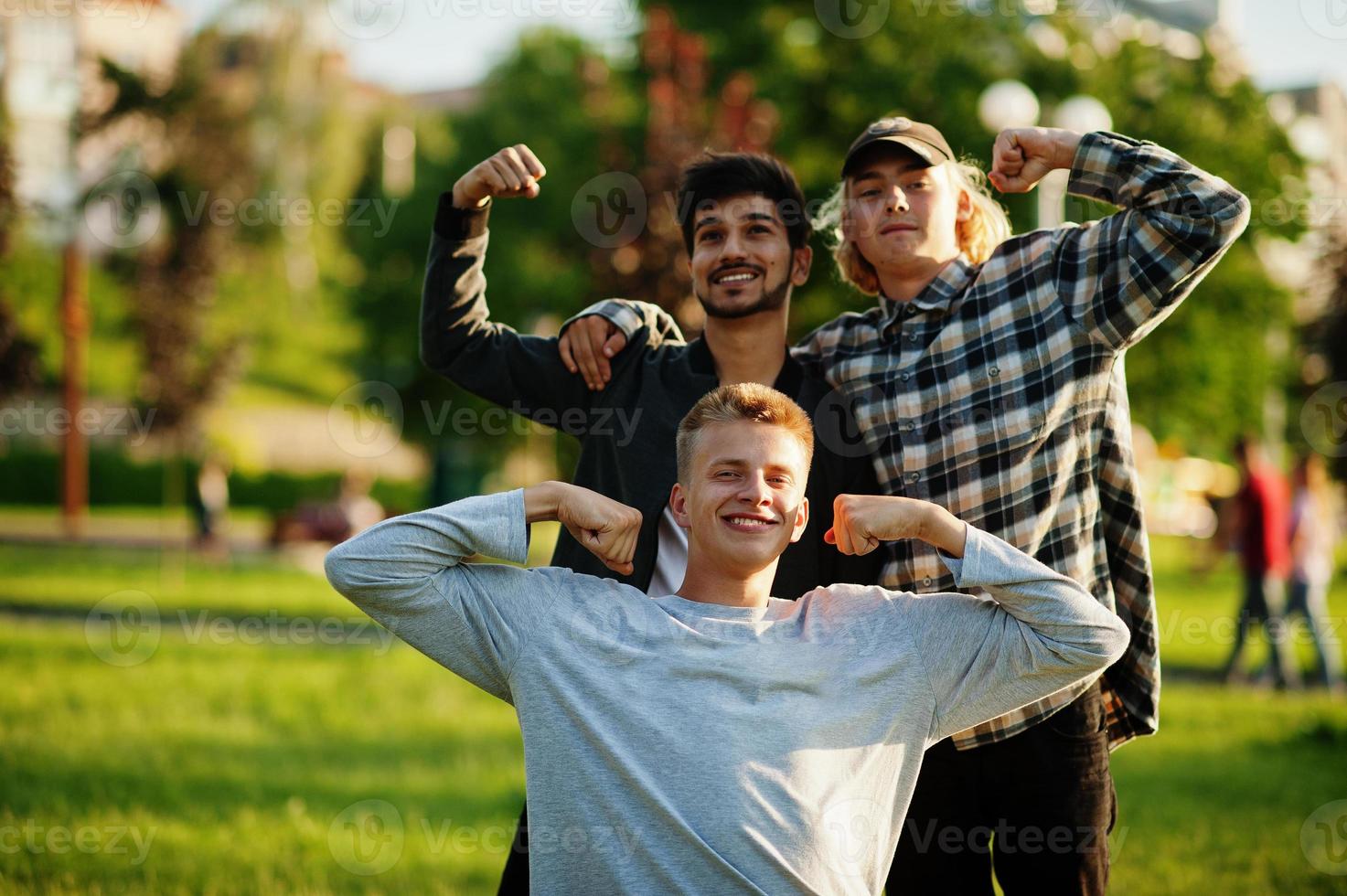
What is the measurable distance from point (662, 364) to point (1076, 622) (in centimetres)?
141

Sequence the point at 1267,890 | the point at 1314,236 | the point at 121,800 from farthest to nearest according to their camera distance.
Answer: the point at 1314,236 < the point at 121,800 < the point at 1267,890

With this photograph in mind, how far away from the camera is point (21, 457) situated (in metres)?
31.1

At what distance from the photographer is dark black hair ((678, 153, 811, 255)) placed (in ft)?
11.0

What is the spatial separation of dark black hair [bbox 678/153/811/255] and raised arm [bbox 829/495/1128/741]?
1.06 m

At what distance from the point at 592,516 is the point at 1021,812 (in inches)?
52.1

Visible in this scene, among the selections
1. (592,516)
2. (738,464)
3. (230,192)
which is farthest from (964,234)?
(230,192)

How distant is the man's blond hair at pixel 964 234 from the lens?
3.47m

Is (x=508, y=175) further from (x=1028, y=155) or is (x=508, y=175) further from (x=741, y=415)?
(x=1028, y=155)

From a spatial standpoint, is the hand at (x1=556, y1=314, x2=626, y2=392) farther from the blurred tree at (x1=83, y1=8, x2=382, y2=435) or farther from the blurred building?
the blurred building

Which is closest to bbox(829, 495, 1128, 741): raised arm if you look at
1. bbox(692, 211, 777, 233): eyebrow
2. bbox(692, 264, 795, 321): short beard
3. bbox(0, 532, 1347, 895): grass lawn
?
bbox(692, 264, 795, 321): short beard

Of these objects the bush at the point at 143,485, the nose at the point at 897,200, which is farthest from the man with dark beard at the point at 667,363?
the bush at the point at 143,485

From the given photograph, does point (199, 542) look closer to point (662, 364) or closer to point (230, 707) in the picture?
point (230, 707)

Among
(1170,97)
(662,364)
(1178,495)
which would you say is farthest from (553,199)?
(662,364)

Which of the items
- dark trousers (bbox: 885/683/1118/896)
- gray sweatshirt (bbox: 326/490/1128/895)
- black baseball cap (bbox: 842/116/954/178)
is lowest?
dark trousers (bbox: 885/683/1118/896)
